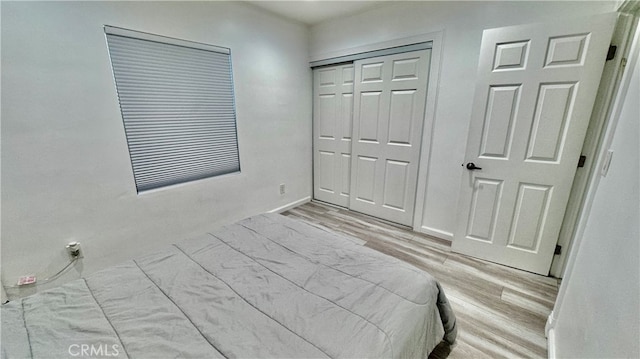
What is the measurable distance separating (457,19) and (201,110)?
2507 mm

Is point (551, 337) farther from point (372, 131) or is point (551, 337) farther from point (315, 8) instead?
point (315, 8)

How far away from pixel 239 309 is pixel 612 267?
1.38 metres

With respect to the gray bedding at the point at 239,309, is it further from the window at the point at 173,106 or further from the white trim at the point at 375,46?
the white trim at the point at 375,46

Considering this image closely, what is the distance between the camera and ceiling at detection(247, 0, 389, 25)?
246 cm

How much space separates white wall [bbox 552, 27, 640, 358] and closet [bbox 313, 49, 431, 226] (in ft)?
5.14

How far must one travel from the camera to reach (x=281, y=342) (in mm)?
837

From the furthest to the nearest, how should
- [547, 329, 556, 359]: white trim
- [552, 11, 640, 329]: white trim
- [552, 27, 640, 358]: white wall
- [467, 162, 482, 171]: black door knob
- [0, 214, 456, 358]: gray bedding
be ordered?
1. [467, 162, 482, 171]: black door knob
2. [547, 329, 556, 359]: white trim
3. [552, 11, 640, 329]: white trim
4. [0, 214, 456, 358]: gray bedding
5. [552, 27, 640, 358]: white wall

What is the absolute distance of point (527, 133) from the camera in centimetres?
185

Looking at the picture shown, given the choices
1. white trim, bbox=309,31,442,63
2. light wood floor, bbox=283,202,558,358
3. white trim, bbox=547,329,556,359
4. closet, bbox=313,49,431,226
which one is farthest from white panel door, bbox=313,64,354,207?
white trim, bbox=547,329,556,359

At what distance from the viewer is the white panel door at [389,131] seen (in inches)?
99.3

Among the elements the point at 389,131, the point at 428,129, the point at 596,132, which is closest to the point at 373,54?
the point at 389,131

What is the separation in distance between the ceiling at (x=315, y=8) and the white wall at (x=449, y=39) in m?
0.10

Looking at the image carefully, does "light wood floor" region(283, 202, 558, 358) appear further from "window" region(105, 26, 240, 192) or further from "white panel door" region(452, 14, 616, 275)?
"window" region(105, 26, 240, 192)

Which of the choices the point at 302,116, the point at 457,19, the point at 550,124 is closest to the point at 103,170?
the point at 302,116
